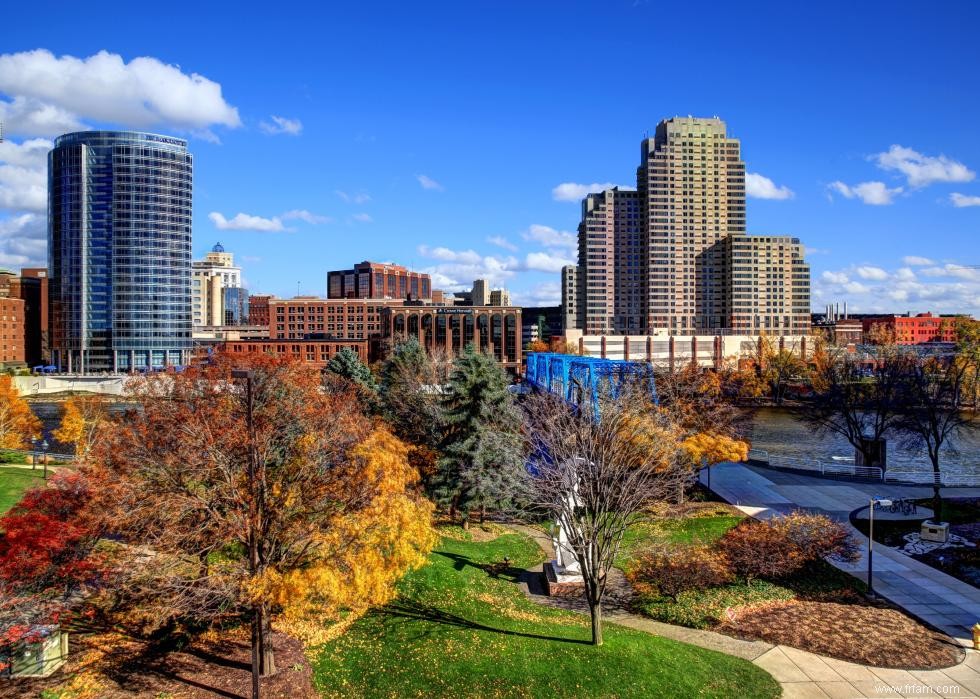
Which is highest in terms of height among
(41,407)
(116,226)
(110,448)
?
(116,226)

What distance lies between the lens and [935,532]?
30.3 m

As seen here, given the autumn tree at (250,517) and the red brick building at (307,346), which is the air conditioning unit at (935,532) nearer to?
the autumn tree at (250,517)

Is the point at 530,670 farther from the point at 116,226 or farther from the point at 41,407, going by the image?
the point at 116,226

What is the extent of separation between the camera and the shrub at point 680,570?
2530cm

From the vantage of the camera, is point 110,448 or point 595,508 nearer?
point 110,448

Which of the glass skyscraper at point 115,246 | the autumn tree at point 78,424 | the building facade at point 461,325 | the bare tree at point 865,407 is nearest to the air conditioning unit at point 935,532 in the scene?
the bare tree at point 865,407

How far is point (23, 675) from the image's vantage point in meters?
16.0

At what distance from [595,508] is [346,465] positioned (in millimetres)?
7992

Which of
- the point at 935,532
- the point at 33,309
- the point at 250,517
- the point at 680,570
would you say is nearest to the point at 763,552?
the point at 680,570

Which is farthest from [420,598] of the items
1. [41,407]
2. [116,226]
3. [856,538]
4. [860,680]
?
[116,226]

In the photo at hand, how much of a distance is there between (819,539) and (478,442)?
1606 centimetres

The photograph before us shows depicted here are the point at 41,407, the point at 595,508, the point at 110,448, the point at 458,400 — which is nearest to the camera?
the point at 110,448

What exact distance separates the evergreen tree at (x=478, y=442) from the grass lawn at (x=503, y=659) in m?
9.85

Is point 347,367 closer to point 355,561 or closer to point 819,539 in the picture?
point 819,539
